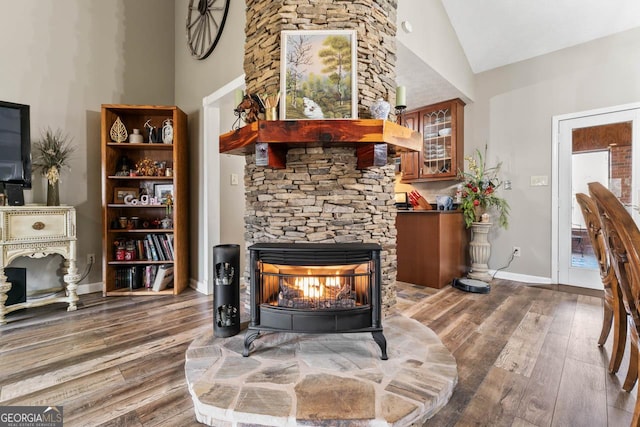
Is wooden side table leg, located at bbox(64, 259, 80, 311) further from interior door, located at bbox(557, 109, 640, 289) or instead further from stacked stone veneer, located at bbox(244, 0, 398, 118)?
interior door, located at bbox(557, 109, 640, 289)

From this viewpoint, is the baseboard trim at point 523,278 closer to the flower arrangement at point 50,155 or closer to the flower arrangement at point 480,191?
the flower arrangement at point 480,191

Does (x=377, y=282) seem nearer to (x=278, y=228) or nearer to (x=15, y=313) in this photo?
(x=278, y=228)

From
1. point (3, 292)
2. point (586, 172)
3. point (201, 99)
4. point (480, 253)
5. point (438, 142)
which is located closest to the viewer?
point (3, 292)

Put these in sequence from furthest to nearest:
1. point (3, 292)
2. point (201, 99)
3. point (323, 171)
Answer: point (201, 99) → point (3, 292) → point (323, 171)

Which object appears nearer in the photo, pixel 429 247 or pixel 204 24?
pixel 204 24

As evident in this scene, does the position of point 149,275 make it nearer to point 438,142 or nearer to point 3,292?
point 3,292

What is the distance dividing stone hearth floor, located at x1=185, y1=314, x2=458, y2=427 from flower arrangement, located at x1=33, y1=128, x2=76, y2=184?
215 cm

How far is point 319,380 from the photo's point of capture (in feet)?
4.48

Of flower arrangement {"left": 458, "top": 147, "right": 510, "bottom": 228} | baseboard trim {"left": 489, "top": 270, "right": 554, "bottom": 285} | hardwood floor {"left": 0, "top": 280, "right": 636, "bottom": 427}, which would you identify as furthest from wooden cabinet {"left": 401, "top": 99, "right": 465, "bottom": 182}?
hardwood floor {"left": 0, "top": 280, "right": 636, "bottom": 427}

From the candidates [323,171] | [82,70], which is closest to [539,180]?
[323,171]

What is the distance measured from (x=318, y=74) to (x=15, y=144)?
8.85 ft

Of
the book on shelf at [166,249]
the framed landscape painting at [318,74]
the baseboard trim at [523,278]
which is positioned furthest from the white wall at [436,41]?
the book on shelf at [166,249]

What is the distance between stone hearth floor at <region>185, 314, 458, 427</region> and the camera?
1.15 meters

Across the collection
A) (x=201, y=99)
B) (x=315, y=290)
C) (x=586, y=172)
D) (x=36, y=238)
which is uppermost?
(x=201, y=99)
